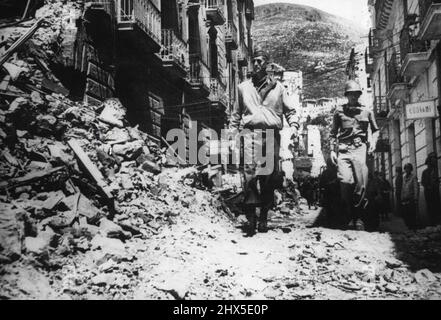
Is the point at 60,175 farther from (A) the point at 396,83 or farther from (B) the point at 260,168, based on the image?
(A) the point at 396,83

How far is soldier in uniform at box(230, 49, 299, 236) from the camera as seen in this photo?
549 centimetres

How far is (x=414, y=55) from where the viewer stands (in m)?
11.5

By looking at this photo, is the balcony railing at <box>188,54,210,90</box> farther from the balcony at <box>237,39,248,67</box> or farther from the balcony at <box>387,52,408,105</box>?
the balcony at <box>237,39,248,67</box>

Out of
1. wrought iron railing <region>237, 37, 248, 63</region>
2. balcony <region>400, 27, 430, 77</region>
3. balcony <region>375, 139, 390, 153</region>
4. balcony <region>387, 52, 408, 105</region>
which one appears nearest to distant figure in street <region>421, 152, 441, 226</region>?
balcony <region>400, 27, 430, 77</region>

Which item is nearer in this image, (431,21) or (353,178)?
(353,178)

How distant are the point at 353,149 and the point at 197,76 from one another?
1161 centimetres

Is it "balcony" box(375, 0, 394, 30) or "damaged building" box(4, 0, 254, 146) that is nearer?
"damaged building" box(4, 0, 254, 146)

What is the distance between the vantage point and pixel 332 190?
22.9ft

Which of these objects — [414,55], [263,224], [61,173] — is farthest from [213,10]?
[61,173]

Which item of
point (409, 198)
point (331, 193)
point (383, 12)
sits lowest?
point (409, 198)

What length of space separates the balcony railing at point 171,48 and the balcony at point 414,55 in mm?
6785

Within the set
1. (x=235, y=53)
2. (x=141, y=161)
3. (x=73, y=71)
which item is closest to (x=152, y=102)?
(x=73, y=71)

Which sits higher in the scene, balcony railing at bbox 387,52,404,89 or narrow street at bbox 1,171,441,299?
balcony railing at bbox 387,52,404,89
